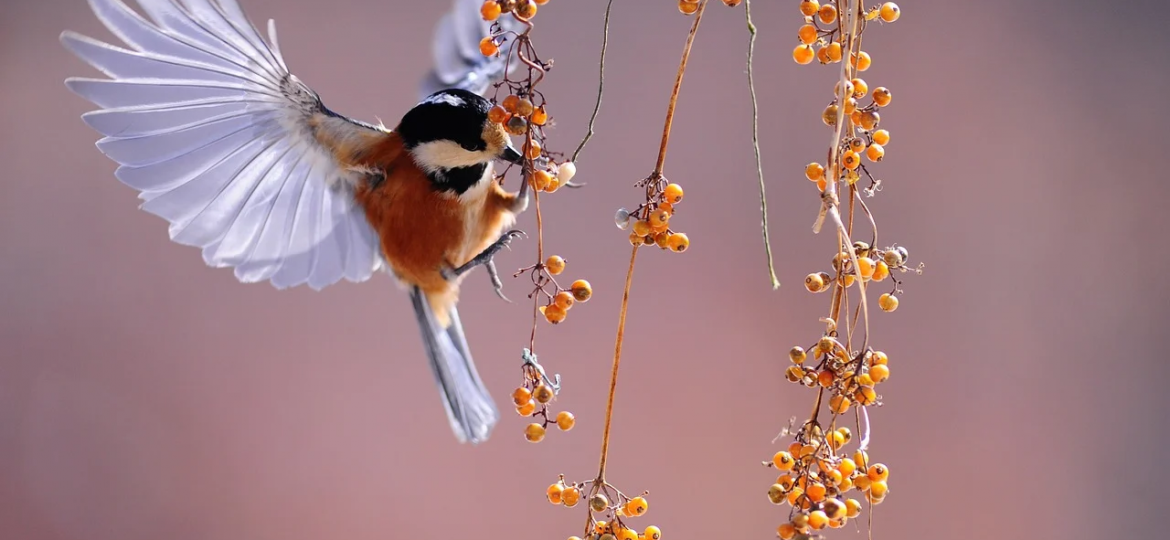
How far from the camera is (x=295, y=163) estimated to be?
1047mm

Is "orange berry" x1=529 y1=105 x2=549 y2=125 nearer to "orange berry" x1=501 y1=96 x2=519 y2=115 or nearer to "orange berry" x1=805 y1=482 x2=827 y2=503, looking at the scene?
"orange berry" x1=501 y1=96 x2=519 y2=115

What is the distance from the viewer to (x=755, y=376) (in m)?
1.85

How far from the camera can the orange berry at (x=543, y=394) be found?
0.59 meters

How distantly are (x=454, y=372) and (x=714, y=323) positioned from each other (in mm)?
788

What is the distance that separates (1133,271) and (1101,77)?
1.34 ft

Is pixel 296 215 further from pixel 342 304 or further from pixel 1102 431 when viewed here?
pixel 1102 431

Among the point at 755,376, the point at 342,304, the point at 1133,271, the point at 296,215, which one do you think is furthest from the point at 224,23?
the point at 1133,271

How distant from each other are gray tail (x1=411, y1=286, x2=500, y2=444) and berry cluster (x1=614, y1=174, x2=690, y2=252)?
0.63 m

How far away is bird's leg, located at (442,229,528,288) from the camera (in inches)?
34.8

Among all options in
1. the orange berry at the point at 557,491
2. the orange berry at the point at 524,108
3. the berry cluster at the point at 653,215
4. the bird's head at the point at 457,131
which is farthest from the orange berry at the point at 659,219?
the bird's head at the point at 457,131

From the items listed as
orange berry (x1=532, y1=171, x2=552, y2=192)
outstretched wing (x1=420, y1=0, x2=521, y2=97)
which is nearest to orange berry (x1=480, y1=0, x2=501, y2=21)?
orange berry (x1=532, y1=171, x2=552, y2=192)

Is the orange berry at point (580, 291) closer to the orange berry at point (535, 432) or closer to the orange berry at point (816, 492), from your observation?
the orange berry at point (535, 432)

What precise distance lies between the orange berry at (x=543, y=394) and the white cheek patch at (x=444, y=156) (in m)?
0.38

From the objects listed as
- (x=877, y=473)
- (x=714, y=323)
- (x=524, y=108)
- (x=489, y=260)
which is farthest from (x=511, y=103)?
(x=714, y=323)
